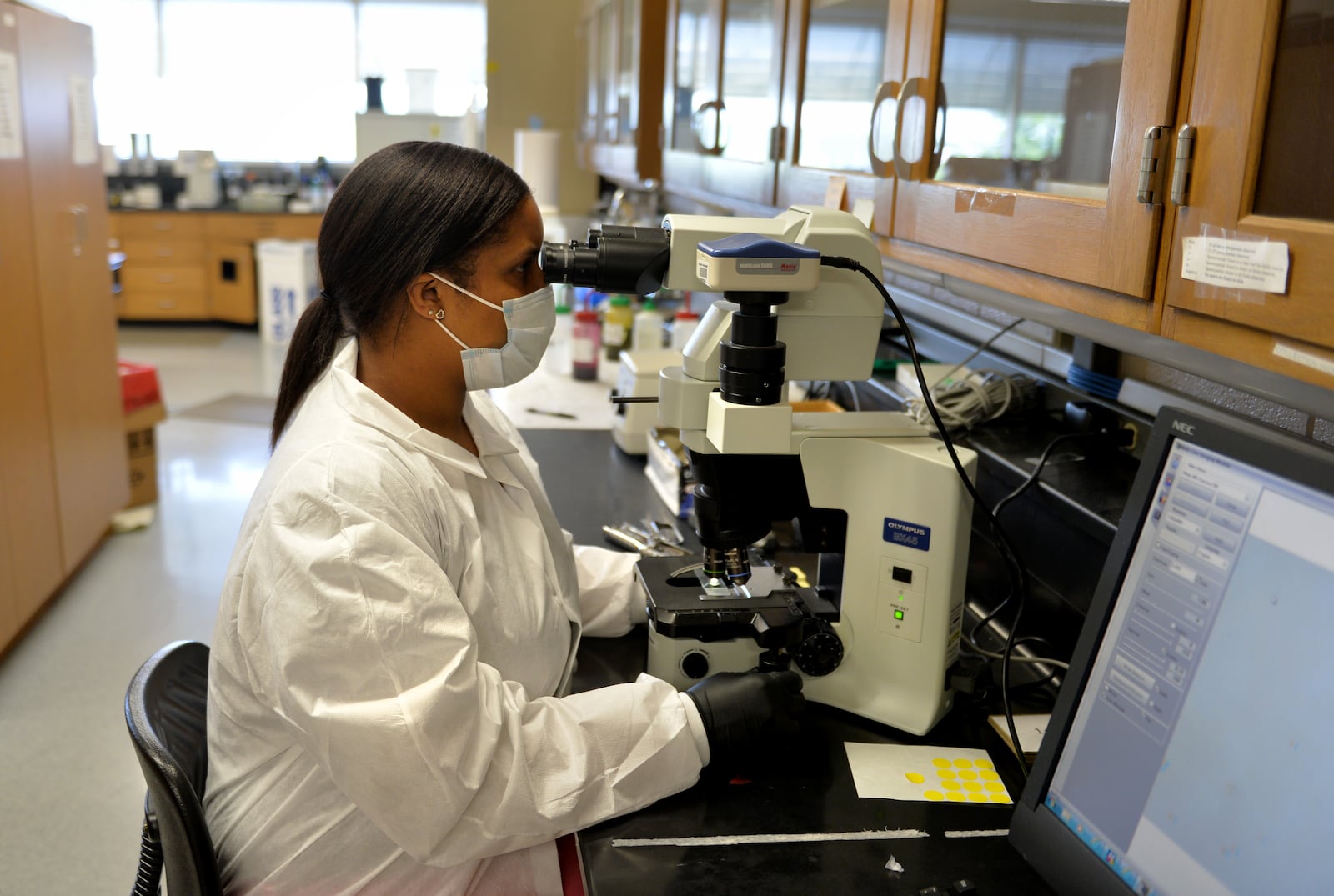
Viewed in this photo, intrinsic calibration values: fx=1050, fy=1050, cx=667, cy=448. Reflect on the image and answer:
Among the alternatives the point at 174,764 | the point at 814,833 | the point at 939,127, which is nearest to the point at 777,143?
the point at 939,127

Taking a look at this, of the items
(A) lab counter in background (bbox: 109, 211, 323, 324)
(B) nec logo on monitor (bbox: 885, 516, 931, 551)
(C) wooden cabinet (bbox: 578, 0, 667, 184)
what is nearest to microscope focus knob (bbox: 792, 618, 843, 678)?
(B) nec logo on monitor (bbox: 885, 516, 931, 551)

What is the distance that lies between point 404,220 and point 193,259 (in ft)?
22.5

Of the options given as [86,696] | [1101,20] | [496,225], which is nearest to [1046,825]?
[1101,20]

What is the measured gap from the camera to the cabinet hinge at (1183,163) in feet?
2.55

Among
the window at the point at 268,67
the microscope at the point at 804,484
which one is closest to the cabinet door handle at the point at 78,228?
the microscope at the point at 804,484

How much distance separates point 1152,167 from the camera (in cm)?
81

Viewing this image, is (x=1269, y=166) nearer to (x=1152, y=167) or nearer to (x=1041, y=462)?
(x=1152, y=167)

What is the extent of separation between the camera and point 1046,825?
856mm

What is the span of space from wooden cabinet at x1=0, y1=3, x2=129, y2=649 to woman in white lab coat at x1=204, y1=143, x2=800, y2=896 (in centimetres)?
204

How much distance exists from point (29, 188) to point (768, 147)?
92.1 inches

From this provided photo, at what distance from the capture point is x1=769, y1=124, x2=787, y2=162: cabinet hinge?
174 centimetres

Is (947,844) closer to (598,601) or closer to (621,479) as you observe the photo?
(598,601)

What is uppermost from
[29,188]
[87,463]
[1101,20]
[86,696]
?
[1101,20]

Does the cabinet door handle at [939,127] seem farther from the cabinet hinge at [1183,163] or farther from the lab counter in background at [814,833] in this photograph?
the lab counter in background at [814,833]
